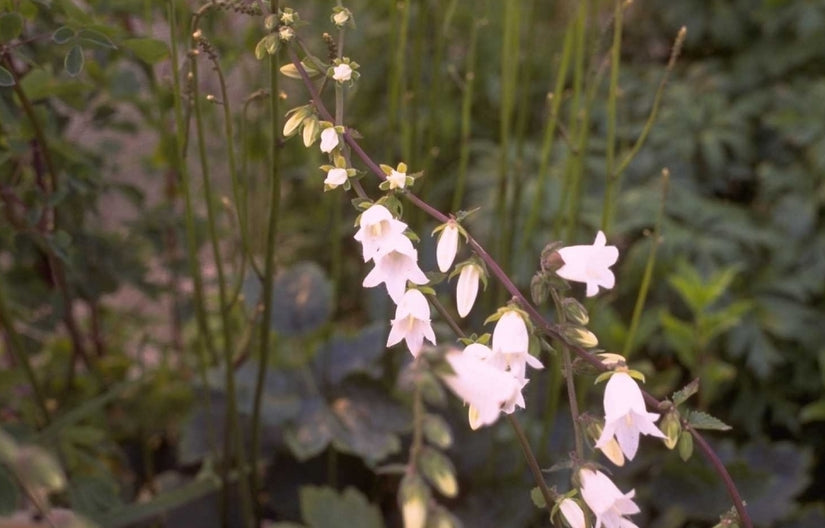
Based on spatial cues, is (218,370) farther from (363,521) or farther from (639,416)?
(639,416)

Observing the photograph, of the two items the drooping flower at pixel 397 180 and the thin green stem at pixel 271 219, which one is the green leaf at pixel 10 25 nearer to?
the thin green stem at pixel 271 219

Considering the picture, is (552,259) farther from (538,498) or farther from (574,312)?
(538,498)

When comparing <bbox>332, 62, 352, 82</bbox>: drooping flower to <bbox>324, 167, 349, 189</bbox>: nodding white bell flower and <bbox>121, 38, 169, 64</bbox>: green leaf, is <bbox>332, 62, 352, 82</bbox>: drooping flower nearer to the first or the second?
<bbox>324, 167, 349, 189</bbox>: nodding white bell flower

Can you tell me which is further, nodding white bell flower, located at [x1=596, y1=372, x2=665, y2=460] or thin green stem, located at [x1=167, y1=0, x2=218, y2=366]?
thin green stem, located at [x1=167, y1=0, x2=218, y2=366]

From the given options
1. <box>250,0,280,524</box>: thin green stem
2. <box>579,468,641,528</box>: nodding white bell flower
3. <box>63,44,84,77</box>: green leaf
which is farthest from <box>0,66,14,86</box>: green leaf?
<box>579,468,641,528</box>: nodding white bell flower

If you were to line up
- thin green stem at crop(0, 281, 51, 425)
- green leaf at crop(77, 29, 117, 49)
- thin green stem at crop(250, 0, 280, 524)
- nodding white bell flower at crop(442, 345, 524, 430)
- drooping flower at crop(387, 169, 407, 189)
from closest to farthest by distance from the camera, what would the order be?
nodding white bell flower at crop(442, 345, 524, 430) → drooping flower at crop(387, 169, 407, 189) → thin green stem at crop(250, 0, 280, 524) → green leaf at crop(77, 29, 117, 49) → thin green stem at crop(0, 281, 51, 425)

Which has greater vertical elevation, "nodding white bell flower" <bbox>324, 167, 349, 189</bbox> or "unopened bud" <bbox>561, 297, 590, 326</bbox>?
"nodding white bell flower" <bbox>324, 167, 349, 189</bbox>

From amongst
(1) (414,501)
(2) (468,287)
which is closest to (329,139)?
(2) (468,287)
